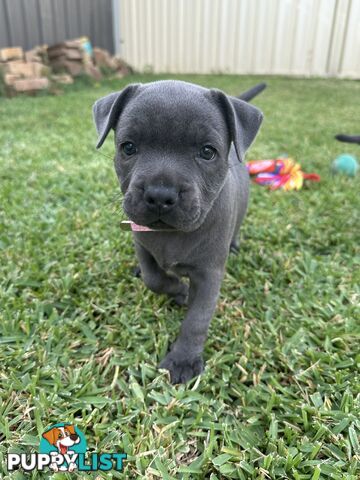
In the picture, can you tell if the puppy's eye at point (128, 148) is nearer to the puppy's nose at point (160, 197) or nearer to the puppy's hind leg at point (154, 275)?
the puppy's nose at point (160, 197)

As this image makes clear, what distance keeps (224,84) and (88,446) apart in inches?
444

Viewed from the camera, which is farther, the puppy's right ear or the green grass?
the puppy's right ear

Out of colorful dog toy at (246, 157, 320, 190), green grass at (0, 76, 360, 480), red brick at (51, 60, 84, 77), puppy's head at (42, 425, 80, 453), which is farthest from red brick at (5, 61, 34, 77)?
puppy's head at (42, 425, 80, 453)

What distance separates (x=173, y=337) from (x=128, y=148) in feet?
3.81

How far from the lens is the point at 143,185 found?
74.7 inches

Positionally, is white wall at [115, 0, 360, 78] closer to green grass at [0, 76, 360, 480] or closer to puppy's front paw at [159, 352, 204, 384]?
green grass at [0, 76, 360, 480]

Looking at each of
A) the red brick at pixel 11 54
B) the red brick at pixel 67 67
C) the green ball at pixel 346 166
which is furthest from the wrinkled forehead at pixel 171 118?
the red brick at pixel 67 67

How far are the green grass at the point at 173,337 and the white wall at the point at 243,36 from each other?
11052 millimetres

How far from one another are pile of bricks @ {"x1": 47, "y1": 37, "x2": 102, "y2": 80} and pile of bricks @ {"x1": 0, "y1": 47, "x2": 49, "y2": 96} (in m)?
0.73

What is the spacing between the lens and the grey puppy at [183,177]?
6.30 ft

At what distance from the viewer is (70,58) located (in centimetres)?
1098

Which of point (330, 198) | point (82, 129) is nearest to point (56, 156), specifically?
point (82, 129)

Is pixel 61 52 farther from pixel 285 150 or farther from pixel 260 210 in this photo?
pixel 260 210

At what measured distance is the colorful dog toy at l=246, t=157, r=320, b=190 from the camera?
4.60m
